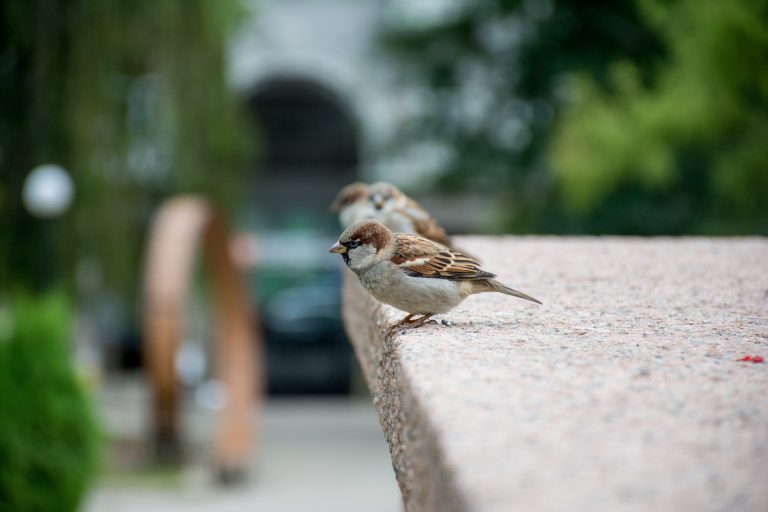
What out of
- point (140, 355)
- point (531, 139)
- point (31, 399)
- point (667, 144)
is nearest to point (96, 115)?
point (31, 399)

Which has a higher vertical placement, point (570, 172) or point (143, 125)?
point (143, 125)

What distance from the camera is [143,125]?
10805 millimetres

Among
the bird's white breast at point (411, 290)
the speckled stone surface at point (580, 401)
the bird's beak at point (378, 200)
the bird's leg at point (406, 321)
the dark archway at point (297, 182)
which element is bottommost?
the speckled stone surface at point (580, 401)

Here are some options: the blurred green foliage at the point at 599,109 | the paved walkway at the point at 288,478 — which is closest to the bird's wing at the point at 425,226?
the blurred green foliage at the point at 599,109

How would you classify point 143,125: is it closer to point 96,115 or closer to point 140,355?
point 96,115

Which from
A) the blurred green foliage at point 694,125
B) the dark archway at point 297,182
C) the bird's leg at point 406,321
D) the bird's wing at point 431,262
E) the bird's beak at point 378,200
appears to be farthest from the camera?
the dark archway at point 297,182

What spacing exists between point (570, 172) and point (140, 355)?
1386cm

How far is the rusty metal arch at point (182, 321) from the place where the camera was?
10.6m

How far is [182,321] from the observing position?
11.7 metres

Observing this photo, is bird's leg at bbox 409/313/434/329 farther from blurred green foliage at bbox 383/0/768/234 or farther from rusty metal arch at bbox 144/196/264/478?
rusty metal arch at bbox 144/196/264/478

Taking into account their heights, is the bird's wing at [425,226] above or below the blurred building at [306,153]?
below

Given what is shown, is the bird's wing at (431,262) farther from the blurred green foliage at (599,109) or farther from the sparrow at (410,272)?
the blurred green foliage at (599,109)

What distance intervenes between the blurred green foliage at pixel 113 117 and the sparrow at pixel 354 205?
4.31 metres

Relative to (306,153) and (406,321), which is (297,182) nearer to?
(306,153)
